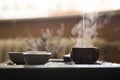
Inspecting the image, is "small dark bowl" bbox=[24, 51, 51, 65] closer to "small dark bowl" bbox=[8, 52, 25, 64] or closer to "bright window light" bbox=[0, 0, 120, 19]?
"small dark bowl" bbox=[8, 52, 25, 64]

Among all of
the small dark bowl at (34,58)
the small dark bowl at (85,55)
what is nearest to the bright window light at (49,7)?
the small dark bowl at (85,55)

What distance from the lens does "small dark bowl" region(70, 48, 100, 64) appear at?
118 centimetres

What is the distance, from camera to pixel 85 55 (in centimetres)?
118

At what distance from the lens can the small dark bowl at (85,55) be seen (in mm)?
1177

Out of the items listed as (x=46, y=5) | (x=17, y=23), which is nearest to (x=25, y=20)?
(x=17, y=23)

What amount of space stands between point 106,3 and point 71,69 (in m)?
1.28

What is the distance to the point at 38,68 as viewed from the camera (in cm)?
102

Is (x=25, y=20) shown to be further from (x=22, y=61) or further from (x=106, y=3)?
(x=22, y=61)
